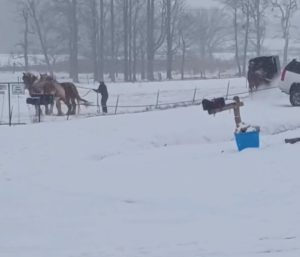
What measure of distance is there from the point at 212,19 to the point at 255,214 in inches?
4764

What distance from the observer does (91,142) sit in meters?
23.7

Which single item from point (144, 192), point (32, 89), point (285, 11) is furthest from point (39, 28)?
point (144, 192)

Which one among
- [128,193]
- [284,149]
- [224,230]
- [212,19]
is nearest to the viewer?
[224,230]

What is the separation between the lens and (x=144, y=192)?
1525 centimetres

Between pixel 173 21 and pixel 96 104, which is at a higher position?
pixel 173 21

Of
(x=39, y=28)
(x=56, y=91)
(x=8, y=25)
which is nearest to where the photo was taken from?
(x=56, y=91)

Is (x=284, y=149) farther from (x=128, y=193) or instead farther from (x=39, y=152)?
(x=39, y=152)

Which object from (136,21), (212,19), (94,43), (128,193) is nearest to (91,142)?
(128,193)

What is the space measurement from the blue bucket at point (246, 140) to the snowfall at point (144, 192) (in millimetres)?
419

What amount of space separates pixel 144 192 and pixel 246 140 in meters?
5.00

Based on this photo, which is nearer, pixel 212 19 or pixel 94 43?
pixel 94 43

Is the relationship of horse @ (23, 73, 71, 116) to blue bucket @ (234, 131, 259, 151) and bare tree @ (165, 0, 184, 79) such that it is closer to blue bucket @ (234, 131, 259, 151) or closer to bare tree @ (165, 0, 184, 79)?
blue bucket @ (234, 131, 259, 151)

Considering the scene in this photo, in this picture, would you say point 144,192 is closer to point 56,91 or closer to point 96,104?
point 56,91

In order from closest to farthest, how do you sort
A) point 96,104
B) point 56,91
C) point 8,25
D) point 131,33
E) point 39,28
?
point 56,91, point 96,104, point 131,33, point 39,28, point 8,25
